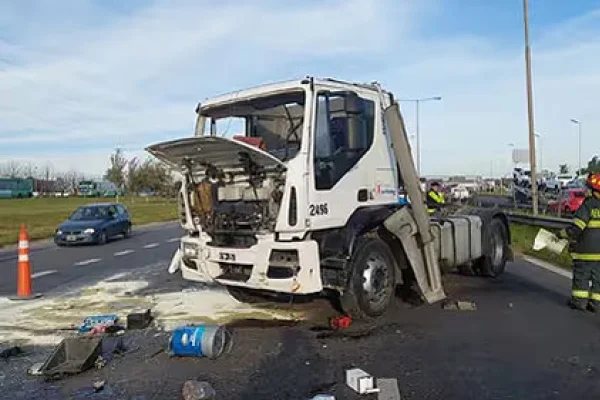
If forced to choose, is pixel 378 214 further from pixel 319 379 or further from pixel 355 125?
pixel 319 379

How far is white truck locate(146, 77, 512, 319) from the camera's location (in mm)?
7555

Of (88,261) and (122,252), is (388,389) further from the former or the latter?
(122,252)

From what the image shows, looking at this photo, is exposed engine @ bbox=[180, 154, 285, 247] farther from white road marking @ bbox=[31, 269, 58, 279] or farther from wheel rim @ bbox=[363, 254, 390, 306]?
white road marking @ bbox=[31, 269, 58, 279]

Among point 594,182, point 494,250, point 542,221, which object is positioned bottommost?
point 494,250

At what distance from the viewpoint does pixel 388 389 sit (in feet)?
17.9

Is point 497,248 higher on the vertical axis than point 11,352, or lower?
higher

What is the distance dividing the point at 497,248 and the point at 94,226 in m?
14.4

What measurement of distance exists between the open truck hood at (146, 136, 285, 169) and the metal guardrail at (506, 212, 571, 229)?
1004 centimetres

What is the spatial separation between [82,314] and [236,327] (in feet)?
8.11

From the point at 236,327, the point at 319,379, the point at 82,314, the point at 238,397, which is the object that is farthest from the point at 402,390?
the point at 82,314

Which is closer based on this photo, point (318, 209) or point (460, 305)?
point (318, 209)

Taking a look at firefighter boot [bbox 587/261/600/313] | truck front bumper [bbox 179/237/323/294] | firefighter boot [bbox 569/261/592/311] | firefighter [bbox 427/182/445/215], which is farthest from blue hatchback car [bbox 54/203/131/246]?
firefighter boot [bbox 587/261/600/313]

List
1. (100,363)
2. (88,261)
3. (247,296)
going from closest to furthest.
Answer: (100,363), (247,296), (88,261)

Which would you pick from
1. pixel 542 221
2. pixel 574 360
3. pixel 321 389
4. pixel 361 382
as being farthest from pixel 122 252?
pixel 574 360
